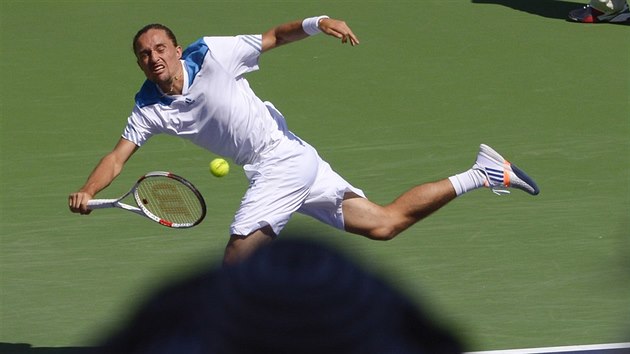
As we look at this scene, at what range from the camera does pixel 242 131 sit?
7.27 meters

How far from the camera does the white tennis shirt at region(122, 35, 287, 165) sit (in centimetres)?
718

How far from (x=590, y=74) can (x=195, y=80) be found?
6308 millimetres

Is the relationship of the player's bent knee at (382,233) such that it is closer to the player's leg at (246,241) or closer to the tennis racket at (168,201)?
the player's leg at (246,241)

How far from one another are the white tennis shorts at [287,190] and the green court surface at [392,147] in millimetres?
330

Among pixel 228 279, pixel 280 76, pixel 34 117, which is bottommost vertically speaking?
pixel 34 117

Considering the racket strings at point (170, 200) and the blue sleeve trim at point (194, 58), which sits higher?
the blue sleeve trim at point (194, 58)

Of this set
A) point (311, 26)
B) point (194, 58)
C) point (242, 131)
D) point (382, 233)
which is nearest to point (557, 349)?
point (382, 233)

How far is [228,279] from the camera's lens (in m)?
2.59

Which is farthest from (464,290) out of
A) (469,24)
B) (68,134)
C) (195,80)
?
(469,24)

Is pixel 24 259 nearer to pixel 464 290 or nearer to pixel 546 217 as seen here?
pixel 464 290

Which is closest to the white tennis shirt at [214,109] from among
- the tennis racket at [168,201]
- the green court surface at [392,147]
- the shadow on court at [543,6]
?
the tennis racket at [168,201]

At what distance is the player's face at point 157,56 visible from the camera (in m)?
7.10

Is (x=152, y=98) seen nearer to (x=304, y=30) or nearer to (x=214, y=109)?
(x=214, y=109)

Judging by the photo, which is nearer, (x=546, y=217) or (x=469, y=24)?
(x=546, y=217)
